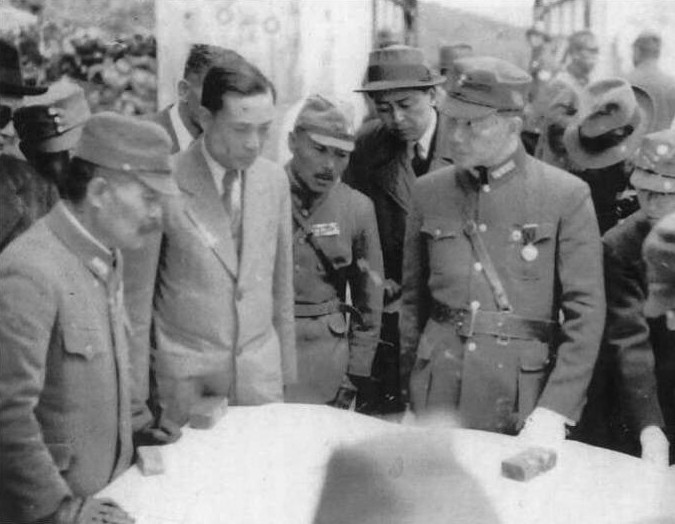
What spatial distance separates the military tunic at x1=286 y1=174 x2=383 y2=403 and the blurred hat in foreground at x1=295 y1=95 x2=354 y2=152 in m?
0.13

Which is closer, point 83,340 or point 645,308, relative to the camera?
point 83,340

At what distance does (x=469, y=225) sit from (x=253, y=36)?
797mm

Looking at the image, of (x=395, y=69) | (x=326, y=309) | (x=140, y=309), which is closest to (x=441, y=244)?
(x=326, y=309)

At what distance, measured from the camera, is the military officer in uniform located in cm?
278

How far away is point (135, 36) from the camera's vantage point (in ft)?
8.79

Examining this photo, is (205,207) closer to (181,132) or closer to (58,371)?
(181,132)

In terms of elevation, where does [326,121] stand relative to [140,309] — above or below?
above

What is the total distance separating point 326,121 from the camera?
278cm

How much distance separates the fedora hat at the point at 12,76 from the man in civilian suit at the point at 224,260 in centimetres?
43

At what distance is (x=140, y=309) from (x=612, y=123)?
1.44m

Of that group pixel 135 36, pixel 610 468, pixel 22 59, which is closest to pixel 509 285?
pixel 610 468

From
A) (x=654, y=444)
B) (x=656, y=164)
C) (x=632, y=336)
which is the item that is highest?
(x=656, y=164)

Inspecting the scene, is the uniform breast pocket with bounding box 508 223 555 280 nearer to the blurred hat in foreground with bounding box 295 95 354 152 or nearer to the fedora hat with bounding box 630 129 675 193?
the fedora hat with bounding box 630 129 675 193

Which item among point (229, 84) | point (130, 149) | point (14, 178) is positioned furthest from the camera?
point (229, 84)
